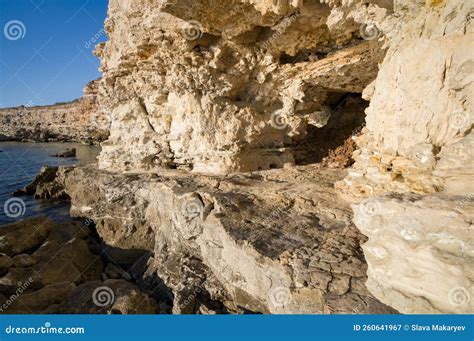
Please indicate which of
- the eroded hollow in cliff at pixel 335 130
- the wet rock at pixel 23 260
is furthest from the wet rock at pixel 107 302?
the eroded hollow in cliff at pixel 335 130

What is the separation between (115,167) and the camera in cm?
1167

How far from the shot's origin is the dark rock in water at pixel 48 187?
49.8 feet

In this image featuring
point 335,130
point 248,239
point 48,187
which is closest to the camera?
point 248,239

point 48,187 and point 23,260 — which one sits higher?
point 48,187

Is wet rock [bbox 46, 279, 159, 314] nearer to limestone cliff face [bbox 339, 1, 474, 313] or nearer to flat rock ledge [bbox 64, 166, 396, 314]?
flat rock ledge [bbox 64, 166, 396, 314]

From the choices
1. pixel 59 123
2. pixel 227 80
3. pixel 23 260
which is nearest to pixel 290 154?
pixel 227 80

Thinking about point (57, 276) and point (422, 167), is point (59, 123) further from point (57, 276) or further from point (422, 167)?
point (422, 167)

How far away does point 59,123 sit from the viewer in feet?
167

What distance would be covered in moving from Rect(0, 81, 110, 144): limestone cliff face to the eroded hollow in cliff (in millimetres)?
35476

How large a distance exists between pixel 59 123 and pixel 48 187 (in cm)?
4326

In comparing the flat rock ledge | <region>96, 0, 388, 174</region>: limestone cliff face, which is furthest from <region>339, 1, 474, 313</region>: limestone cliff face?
Answer: <region>96, 0, 388, 174</region>: limestone cliff face

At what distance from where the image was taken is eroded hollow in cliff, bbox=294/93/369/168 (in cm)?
1011

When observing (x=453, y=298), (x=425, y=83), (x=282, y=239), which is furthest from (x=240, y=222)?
(x=425, y=83)

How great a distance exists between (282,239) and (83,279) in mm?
5786
